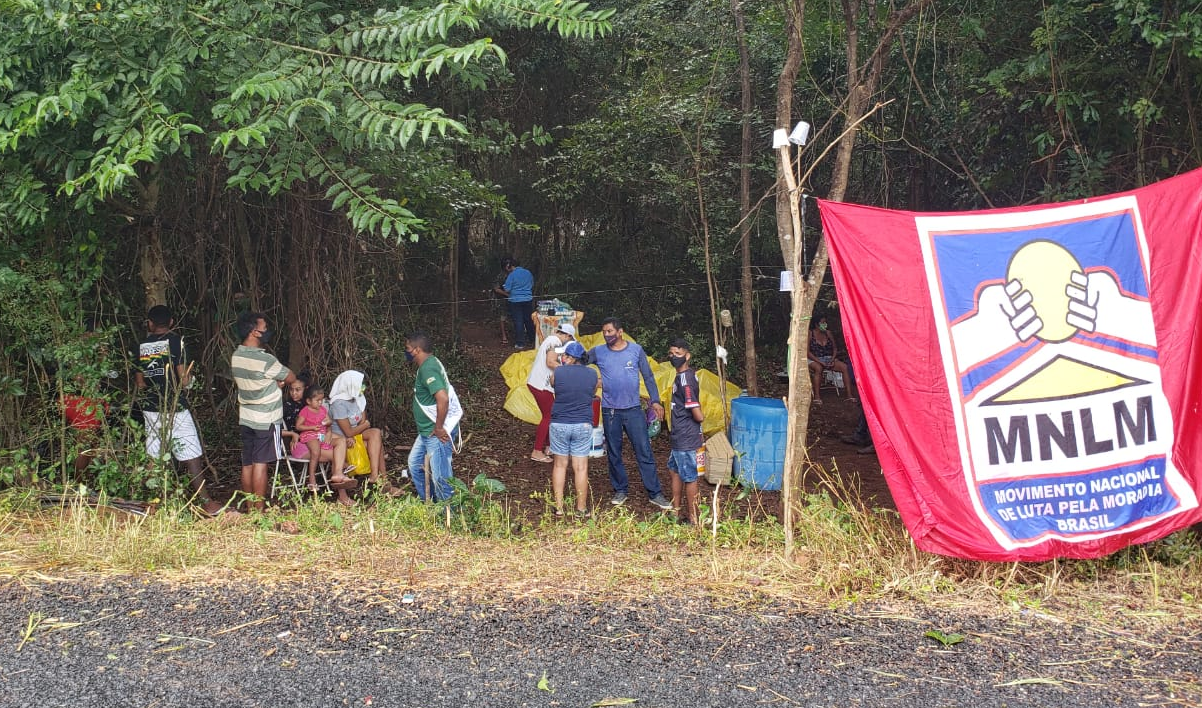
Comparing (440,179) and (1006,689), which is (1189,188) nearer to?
(1006,689)

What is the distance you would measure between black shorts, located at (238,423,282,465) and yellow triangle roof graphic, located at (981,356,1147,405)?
194 inches

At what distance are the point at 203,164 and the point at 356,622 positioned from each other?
4893 millimetres

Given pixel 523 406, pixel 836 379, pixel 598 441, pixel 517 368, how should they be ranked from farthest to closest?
pixel 836 379
pixel 517 368
pixel 523 406
pixel 598 441

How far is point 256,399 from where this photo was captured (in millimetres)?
6711

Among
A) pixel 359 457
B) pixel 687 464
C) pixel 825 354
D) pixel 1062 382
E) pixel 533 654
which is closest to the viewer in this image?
pixel 533 654

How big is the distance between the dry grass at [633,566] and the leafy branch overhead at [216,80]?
1.83 meters

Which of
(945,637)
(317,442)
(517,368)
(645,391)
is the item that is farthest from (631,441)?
(517,368)

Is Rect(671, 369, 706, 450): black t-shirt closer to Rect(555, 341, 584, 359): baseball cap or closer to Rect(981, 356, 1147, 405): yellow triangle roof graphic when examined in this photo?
Rect(555, 341, 584, 359): baseball cap

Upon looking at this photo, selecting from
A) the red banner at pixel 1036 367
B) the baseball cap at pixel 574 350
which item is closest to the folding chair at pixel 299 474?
the baseball cap at pixel 574 350

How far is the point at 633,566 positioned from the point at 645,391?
5.95 metres

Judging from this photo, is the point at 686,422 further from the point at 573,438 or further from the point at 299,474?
the point at 299,474

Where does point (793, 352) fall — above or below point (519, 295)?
below

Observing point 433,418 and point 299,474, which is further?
point 299,474

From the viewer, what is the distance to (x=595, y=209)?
52.7 feet
